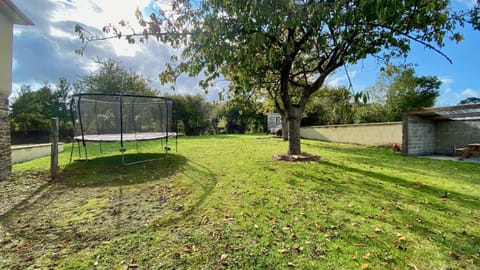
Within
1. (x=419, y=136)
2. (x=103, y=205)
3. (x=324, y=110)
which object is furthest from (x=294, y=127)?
(x=324, y=110)

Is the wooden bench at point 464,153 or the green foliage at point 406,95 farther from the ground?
the green foliage at point 406,95

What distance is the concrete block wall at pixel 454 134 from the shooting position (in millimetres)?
7621

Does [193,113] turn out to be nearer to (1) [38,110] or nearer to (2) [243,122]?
(2) [243,122]

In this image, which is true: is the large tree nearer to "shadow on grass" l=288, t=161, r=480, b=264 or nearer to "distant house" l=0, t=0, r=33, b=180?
"shadow on grass" l=288, t=161, r=480, b=264

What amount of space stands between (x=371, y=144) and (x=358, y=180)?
23.8ft

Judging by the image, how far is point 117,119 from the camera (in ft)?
24.0

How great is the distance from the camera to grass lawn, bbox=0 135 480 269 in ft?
6.54

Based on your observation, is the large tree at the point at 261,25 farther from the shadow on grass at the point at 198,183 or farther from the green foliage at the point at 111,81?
the green foliage at the point at 111,81

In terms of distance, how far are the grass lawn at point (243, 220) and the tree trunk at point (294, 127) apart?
155cm

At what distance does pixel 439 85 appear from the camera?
58.7 ft

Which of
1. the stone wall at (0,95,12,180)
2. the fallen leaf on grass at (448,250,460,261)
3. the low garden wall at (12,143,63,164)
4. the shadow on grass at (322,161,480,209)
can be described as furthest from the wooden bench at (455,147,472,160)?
the low garden wall at (12,143,63,164)

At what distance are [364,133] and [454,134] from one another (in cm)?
324

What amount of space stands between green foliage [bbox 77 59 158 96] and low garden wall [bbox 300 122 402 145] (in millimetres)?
17365

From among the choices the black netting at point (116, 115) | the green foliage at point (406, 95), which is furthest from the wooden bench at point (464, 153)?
the green foliage at point (406, 95)
